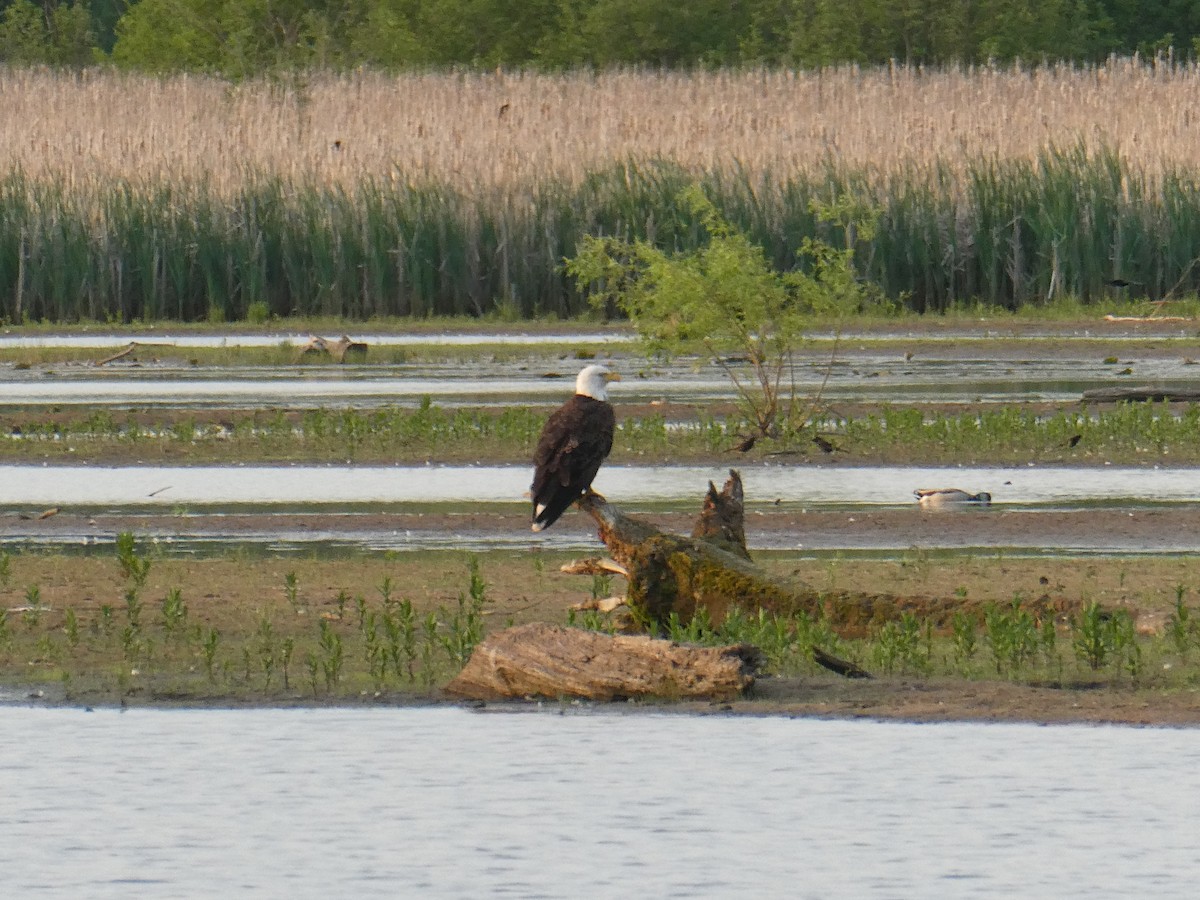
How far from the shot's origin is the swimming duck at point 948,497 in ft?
52.5

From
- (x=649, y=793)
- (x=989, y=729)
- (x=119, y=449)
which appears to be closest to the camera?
(x=649, y=793)

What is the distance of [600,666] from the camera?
10156mm

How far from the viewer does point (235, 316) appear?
32625 millimetres

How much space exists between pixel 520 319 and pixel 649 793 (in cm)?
2351

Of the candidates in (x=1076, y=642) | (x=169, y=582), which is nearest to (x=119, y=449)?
(x=169, y=582)

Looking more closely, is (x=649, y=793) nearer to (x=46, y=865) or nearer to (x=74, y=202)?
(x=46, y=865)

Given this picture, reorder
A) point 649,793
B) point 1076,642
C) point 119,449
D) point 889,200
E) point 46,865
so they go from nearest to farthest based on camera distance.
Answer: point 46,865 → point 649,793 → point 1076,642 → point 119,449 → point 889,200

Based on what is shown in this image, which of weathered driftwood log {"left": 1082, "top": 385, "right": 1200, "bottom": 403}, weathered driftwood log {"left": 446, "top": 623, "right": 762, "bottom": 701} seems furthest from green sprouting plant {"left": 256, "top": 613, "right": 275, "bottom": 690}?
weathered driftwood log {"left": 1082, "top": 385, "right": 1200, "bottom": 403}

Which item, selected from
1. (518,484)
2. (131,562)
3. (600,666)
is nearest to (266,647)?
(131,562)

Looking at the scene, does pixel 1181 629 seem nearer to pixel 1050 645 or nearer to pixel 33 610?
pixel 1050 645

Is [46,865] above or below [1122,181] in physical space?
below

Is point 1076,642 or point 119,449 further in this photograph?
point 119,449

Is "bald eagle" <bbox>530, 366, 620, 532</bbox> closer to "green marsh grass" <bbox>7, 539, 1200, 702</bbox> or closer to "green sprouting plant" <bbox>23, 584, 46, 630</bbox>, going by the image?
"green marsh grass" <bbox>7, 539, 1200, 702</bbox>

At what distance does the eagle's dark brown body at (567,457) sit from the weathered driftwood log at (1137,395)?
10.5m
